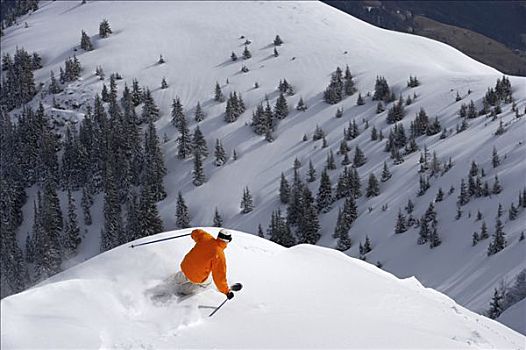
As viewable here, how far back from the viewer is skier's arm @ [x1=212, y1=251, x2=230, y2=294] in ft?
29.0

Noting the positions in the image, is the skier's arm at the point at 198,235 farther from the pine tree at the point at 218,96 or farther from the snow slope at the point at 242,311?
the pine tree at the point at 218,96

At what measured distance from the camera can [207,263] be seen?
900 centimetres

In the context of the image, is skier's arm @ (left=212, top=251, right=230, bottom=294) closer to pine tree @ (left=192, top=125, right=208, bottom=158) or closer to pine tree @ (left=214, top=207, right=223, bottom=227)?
pine tree @ (left=214, top=207, right=223, bottom=227)

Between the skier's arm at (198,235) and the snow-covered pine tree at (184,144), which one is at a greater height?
the skier's arm at (198,235)

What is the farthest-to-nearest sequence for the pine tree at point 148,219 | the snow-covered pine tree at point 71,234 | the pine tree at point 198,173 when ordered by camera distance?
the pine tree at point 198,173 < the snow-covered pine tree at point 71,234 < the pine tree at point 148,219

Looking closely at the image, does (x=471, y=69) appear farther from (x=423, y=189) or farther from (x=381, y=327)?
(x=381, y=327)

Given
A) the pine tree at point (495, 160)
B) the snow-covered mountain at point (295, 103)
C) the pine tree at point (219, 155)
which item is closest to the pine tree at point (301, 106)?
the snow-covered mountain at point (295, 103)

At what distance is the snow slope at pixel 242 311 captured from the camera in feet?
24.5

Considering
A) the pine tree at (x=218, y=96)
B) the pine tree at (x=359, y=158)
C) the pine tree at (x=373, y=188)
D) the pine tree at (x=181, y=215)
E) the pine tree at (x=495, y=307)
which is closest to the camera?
the pine tree at (x=495, y=307)

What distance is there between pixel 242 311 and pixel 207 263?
90 cm

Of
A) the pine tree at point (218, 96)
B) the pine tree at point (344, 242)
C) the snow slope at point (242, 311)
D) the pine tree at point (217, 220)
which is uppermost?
the snow slope at point (242, 311)

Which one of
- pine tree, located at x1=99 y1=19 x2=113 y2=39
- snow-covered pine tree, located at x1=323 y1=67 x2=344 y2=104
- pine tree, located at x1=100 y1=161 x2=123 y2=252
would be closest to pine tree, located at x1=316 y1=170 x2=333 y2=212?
snow-covered pine tree, located at x1=323 y1=67 x2=344 y2=104

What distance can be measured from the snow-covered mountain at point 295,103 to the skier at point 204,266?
0.52 meters

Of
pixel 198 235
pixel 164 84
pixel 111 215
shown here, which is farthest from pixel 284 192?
pixel 198 235
